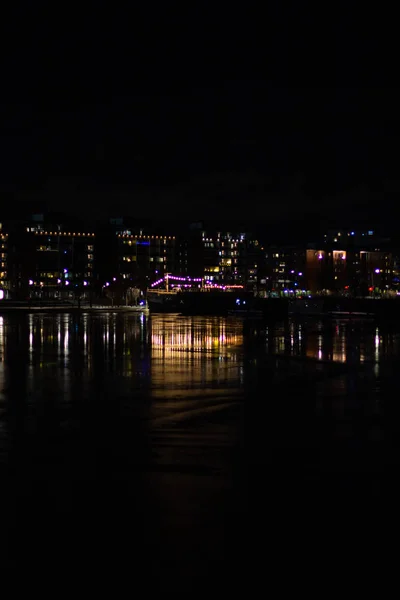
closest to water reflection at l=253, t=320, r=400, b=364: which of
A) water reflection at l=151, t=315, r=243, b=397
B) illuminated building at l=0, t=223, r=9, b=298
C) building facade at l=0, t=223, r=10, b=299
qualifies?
water reflection at l=151, t=315, r=243, b=397

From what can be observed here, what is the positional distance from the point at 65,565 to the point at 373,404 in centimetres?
1050

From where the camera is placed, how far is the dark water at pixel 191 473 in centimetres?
684

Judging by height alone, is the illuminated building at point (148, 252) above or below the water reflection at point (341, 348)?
above

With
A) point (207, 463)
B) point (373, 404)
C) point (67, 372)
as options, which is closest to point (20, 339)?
point (67, 372)

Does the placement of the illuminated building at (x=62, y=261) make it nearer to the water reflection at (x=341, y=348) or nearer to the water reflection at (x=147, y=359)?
the water reflection at (x=147, y=359)

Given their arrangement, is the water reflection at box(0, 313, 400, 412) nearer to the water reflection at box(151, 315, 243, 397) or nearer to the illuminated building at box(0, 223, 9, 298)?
the water reflection at box(151, 315, 243, 397)

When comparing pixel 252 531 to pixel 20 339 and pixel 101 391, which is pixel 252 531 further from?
pixel 20 339

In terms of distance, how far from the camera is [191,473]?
31.2ft

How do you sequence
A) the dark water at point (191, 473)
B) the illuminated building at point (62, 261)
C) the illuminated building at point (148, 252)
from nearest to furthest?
the dark water at point (191, 473), the illuminated building at point (62, 261), the illuminated building at point (148, 252)

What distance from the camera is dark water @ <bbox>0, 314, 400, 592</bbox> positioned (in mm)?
6844

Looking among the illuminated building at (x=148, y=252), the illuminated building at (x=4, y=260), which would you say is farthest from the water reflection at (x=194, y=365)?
the illuminated building at (x=148, y=252)

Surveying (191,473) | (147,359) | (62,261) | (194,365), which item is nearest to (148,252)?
(62,261)

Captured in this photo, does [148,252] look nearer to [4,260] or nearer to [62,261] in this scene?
[62,261]

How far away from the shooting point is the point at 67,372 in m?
21.8
